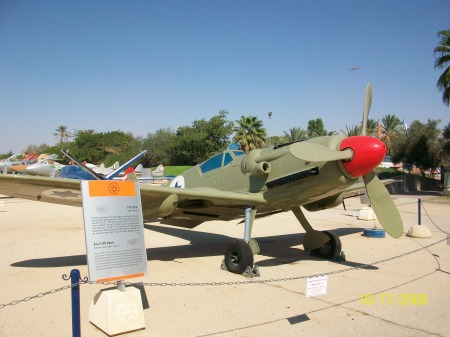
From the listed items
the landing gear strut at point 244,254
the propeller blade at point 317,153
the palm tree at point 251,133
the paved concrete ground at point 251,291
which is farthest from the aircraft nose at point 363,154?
the palm tree at point 251,133

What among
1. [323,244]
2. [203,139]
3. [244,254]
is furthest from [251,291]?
[203,139]

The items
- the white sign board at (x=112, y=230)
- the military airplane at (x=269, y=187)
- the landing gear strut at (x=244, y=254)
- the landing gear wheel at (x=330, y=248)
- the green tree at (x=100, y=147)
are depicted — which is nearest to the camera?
the white sign board at (x=112, y=230)

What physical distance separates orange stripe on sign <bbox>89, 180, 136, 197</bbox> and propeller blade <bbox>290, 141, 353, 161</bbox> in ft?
8.82

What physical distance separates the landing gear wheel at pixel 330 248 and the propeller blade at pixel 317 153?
2.76 metres

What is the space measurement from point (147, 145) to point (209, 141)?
2186 cm

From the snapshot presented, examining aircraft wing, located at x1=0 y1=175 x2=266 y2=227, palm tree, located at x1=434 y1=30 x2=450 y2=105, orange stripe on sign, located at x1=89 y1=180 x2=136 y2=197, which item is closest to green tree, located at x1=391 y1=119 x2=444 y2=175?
palm tree, located at x1=434 y1=30 x2=450 y2=105

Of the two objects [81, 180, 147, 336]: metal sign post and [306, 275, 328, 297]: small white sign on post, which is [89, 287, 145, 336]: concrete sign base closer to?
[81, 180, 147, 336]: metal sign post

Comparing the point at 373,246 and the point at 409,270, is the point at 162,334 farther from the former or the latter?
the point at 373,246

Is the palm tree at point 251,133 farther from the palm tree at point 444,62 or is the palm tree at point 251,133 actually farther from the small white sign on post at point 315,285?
the small white sign on post at point 315,285

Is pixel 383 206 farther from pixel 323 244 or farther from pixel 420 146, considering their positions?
pixel 420 146

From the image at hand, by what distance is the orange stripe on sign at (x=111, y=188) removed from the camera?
3883 millimetres

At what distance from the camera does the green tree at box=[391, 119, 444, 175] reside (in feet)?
100

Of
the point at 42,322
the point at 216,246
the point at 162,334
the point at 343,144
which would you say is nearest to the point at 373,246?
the point at 216,246

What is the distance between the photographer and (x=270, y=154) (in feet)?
22.6
